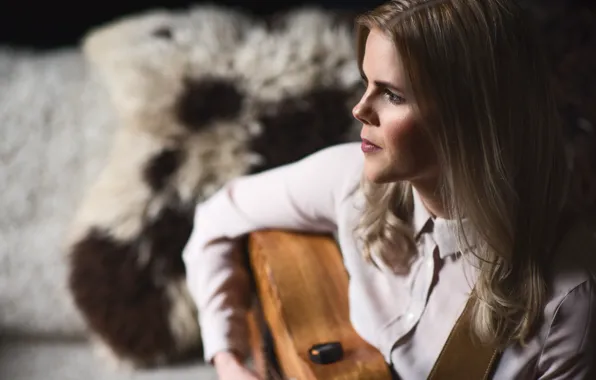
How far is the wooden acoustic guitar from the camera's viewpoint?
0.76 meters

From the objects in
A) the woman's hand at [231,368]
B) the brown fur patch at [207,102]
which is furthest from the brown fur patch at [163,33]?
the woman's hand at [231,368]

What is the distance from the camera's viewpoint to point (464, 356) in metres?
0.71

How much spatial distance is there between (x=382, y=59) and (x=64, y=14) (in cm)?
100

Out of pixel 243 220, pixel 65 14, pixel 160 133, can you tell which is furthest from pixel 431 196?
pixel 65 14

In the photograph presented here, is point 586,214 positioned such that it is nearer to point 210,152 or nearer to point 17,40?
point 210,152

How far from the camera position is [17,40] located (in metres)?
1.39

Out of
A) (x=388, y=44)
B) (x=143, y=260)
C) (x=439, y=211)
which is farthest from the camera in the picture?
(x=143, y=260)

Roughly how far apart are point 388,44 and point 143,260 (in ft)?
2.27

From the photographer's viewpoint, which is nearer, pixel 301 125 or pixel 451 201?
pixel 451 201

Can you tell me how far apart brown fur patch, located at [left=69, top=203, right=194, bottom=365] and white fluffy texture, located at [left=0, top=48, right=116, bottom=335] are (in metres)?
0.08

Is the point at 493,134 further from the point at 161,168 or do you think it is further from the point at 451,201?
the point at 161,168

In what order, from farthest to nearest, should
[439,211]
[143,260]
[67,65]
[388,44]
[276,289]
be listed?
1. [67,65]
2. [143,260]
3. [276,289]
4. [439,211]
5. [388,44]

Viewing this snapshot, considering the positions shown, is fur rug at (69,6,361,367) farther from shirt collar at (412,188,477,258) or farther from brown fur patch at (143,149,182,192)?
shirt collar at (412,188,477,258)

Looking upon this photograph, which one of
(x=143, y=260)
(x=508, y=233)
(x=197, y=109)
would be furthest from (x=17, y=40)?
(x=508, y=233)
